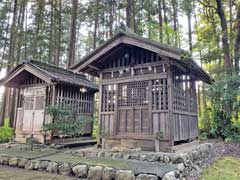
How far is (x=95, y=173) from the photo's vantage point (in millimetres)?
5195

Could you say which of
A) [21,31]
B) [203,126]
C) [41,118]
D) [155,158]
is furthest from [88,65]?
[21,31]

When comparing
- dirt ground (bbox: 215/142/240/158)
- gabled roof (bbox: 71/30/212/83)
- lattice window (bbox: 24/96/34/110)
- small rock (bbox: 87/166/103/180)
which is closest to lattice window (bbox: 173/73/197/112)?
gabled roof (bbox: 71/30/212/83)

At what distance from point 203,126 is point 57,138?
9525 mm

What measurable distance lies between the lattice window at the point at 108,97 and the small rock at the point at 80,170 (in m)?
3.13

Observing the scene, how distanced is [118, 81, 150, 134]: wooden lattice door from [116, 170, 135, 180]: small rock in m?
2.64

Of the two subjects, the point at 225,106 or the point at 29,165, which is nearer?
the point at 29,165

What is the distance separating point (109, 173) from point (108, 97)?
12.6ft

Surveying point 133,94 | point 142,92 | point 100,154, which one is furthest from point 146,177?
point 133,94

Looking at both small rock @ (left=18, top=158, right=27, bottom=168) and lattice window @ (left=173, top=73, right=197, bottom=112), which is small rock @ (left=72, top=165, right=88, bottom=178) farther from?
lattice window @ (left=173, top=73, right=197, bottom=112)

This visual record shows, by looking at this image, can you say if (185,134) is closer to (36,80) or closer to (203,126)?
(203,126)

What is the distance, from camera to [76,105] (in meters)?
10.9

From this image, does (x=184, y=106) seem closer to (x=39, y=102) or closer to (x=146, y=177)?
(x=146, y=177)

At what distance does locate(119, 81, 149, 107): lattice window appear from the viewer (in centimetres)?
760

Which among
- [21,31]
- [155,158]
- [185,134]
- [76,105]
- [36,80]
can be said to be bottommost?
[155,158]
